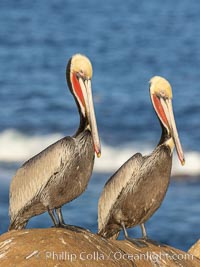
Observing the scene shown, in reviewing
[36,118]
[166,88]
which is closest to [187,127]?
[36,118]

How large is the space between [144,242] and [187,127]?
84.2ft

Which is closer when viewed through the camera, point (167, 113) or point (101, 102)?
point (167, 113)

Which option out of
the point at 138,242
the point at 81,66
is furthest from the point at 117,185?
the point at 81,66

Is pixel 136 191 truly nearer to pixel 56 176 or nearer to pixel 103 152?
Answer: pixel 56 176

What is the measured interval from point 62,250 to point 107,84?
35807 mm

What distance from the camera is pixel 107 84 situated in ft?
157

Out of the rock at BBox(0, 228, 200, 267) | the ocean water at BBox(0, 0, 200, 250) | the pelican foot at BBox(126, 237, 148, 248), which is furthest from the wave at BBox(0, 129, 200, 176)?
the rock at BBox(0, 228, 200, 267)

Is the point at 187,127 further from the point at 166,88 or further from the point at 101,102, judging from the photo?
the point at 166,88

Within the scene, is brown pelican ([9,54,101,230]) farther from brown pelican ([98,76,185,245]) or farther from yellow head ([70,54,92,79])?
brown pelican ([98,76,185,245])

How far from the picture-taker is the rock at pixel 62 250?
1216cm

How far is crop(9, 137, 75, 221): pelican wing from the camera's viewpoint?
1368 cm

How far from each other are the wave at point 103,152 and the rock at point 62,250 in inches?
769

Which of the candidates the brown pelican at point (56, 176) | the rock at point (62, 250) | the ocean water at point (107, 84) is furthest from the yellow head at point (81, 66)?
the ocean water at point (107, 84)

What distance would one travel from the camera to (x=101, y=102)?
144 feet
